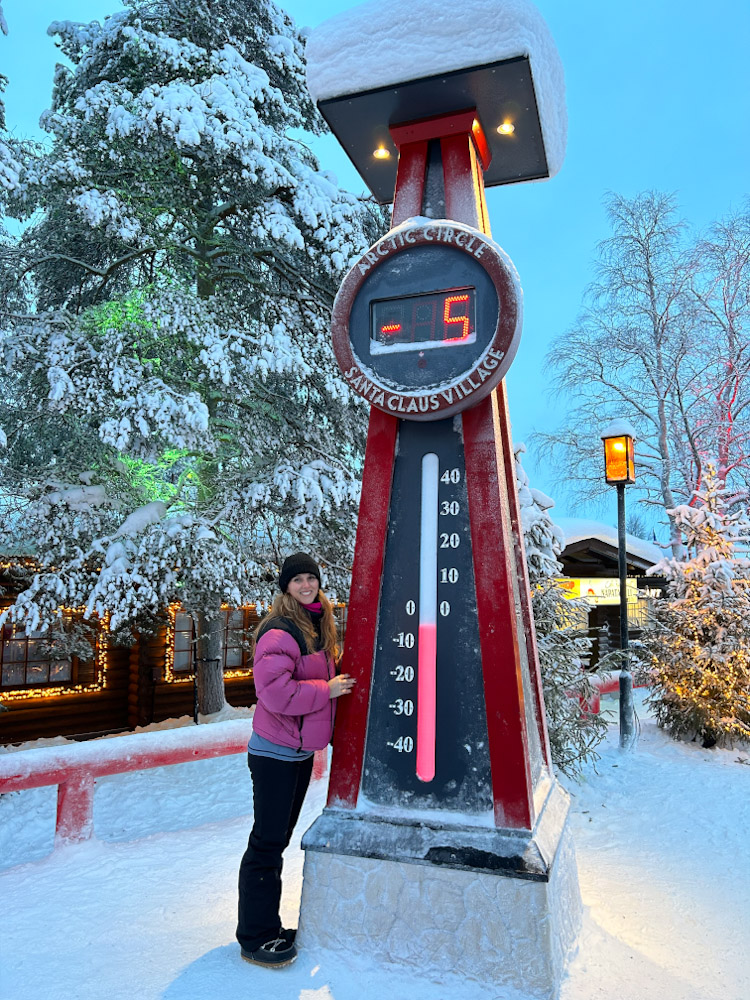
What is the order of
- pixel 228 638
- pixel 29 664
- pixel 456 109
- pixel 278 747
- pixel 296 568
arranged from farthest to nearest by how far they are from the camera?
pixel 228 638, pixel 29 664, pixel 456 109, pixel 296 568, pixel 278 747

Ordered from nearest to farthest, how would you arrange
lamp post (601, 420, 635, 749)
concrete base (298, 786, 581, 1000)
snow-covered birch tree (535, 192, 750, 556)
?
concrete base (298, 786, 581, 1000) → lamp post (601, 420, 635, 749) → snow-covered birch tree (535, 192, 750, 556)

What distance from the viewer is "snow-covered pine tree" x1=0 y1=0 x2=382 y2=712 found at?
297 inches

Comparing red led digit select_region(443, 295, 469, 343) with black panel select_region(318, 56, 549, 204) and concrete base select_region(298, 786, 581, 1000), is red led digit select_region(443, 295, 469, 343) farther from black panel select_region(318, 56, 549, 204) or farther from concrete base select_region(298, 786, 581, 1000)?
concrete base select_region(298, 786, 581, 1000)

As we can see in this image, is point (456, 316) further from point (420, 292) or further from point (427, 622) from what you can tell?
point (427, 622)

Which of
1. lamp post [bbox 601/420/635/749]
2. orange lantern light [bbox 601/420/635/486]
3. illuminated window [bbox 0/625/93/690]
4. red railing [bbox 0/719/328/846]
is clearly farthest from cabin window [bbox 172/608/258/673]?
red railing [bbox 0/719/328/846]

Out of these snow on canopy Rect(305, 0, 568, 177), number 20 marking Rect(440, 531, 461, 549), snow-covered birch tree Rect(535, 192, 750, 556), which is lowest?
number 20 marking Rect(440, 531, 461, 549)

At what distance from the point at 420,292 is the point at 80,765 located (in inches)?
141

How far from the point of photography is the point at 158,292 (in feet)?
26.0

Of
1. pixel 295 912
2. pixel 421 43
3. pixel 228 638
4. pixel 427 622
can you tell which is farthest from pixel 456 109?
pixel 228 638

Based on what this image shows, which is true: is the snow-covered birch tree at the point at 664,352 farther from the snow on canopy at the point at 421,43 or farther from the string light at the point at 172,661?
the snow on canopy at the point at 421,43

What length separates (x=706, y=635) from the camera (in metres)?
7.95

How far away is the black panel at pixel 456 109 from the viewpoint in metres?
3.50

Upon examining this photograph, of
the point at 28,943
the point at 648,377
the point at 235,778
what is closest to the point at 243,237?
the point at 235,778

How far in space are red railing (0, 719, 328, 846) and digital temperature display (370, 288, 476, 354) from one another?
3.08 m
